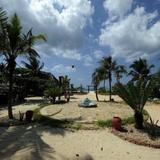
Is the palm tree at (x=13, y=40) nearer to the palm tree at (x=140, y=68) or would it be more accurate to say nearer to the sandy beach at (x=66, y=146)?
the sandy beach at (x=66, y=146)

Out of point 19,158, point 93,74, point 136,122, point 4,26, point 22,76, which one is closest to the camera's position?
point 19,158

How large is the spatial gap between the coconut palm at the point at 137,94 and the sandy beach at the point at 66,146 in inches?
66.8

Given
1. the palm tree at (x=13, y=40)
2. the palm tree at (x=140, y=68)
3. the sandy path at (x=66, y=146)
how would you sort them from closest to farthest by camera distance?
the sandy path at (x=66, y=146)
the palm tree at (x=13, y=40)
the palm tree at (x=140, y=68)

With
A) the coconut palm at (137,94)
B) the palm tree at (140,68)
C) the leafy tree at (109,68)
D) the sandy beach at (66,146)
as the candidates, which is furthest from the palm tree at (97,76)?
the sandy beach at (66,146)

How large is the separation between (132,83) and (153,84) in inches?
39.3

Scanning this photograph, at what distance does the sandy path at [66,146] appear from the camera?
10042 mm

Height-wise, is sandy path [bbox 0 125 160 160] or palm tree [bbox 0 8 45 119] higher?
palm tree [bbox 0 8 45 119]

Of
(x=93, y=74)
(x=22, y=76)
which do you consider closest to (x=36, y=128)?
(x=93, y=74)

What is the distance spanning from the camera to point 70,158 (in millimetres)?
9773

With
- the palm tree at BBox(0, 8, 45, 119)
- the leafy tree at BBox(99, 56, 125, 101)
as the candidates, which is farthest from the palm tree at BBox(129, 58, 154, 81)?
the palm tree at BBox(0, 8, 45, 119)

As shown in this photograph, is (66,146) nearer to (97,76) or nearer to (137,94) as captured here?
(137,94)

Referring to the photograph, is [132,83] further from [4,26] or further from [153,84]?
[4,26]

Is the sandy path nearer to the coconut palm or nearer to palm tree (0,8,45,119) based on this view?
the coconut palm

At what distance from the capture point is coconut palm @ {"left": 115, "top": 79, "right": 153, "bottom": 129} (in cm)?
1441
